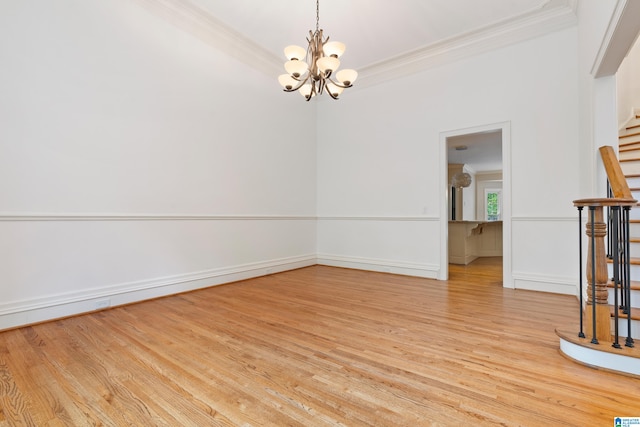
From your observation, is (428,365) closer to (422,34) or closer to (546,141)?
(546,141)

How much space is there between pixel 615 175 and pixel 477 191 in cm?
1058

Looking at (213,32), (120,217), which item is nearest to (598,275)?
(120,217)

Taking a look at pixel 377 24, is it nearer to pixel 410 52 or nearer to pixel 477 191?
pixel 410 52

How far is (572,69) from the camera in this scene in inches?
141

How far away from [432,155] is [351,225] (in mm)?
1779

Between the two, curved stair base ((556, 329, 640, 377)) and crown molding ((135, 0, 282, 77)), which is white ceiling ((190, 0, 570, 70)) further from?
curved stair base ((556, 329, 640, 377))

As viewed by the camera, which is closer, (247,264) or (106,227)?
(106,227)

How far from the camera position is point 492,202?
468 inches

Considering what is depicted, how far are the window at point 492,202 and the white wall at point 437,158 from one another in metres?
8.73

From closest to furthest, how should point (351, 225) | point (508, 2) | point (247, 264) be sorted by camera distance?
1. point (508, 2)
2. point (247, 264)
3. point (351, 225)

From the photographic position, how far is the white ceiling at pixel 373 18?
3.53 m

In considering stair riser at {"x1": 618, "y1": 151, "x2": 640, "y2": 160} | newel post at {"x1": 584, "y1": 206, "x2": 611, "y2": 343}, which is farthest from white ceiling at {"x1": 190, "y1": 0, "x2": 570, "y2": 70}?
newel post at {"x1": 584, "y1": 206, "x2": 611, "y2": 343}

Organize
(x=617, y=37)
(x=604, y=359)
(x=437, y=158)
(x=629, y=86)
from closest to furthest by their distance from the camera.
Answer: (x=604, y=359) < (x=617, y=37) < (x=437, y=158) < (x=629, y=86)

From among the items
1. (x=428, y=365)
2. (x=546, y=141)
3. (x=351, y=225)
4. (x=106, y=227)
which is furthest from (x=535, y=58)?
(x=106, y=227)
